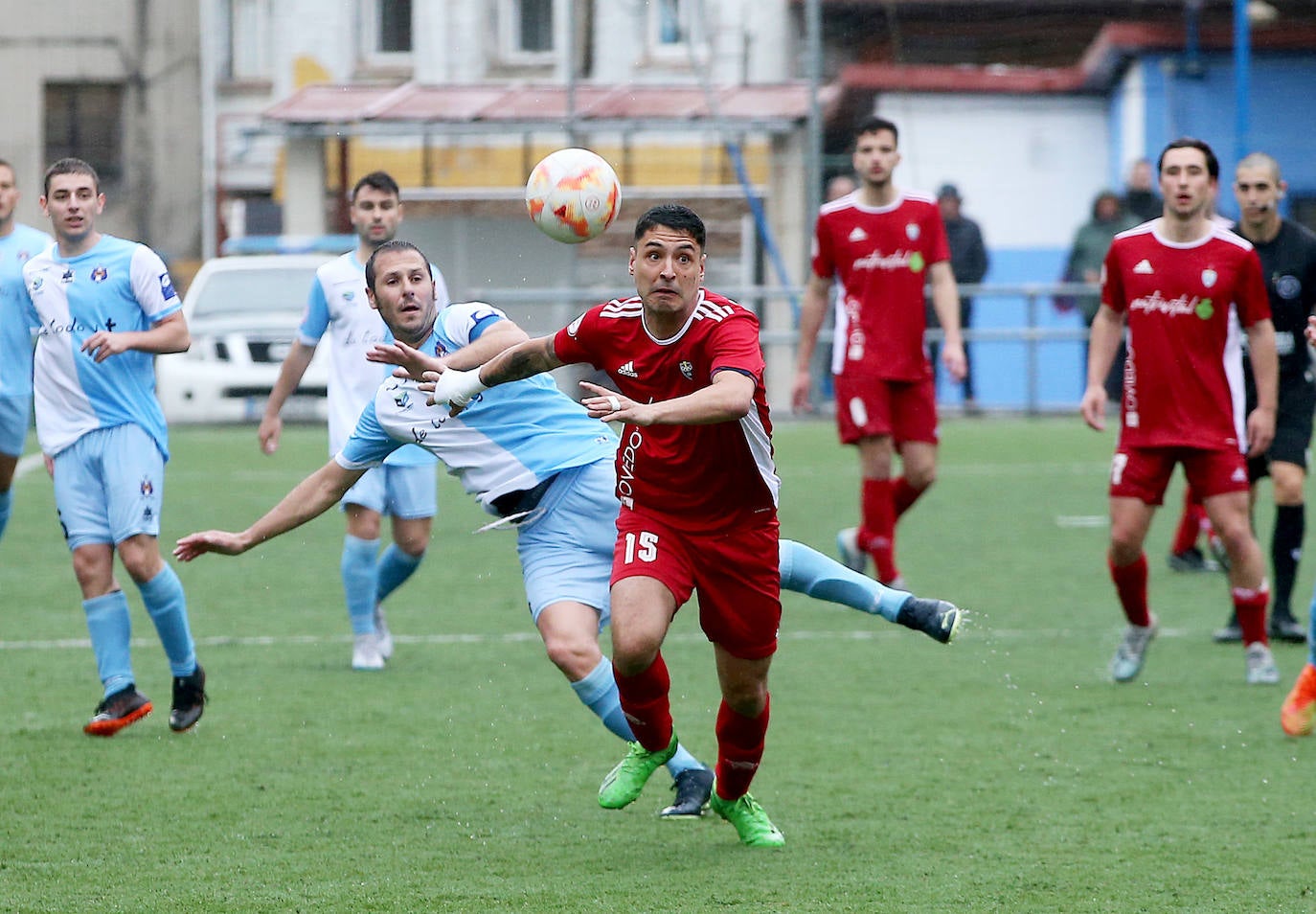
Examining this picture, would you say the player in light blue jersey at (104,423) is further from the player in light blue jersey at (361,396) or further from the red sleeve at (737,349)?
the red sleeve at (737,349)

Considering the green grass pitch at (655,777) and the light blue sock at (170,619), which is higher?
the light blue sock at (170,619)

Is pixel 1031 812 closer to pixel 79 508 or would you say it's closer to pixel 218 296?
pixel 79 508

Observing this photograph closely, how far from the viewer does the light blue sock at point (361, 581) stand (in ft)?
27.6

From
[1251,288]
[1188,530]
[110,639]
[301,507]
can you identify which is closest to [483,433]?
[301,507]

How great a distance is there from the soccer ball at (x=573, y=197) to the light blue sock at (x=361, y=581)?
2543 mm

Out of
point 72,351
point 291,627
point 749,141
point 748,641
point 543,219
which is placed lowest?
point 291,627

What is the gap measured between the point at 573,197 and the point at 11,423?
12.9 feet

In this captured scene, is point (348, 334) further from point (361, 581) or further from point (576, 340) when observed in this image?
point (576, 340)

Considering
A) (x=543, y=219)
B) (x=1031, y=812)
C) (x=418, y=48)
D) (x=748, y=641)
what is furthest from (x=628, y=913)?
(x=418, y=48)

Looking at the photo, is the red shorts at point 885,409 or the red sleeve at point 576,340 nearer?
the red sleeve at point 576,340

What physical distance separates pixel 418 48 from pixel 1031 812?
1616 cm

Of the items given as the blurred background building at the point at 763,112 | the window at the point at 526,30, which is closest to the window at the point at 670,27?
the blurred background building at the point at 763,112

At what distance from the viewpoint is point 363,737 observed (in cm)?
695

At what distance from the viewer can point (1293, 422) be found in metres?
8.77
